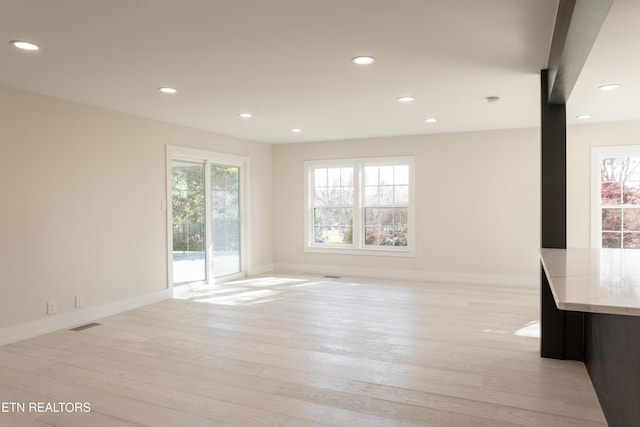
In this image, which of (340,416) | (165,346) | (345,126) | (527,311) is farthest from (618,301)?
(345,126)

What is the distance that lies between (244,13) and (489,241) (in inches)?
208

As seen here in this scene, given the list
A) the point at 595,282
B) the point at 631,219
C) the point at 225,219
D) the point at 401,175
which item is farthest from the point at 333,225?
the point at 595,282

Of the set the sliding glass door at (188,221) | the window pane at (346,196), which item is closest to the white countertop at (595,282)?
the sliding glass door at (188,221)

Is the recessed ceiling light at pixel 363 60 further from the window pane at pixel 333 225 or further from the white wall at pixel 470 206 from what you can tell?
the window pane at pixel 333 225

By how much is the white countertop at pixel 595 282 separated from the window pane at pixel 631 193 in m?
3.58

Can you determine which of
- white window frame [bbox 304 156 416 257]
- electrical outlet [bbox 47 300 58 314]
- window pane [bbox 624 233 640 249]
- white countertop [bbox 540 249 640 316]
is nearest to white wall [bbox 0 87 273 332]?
electrical outlet [bbox 47 300 58 314]

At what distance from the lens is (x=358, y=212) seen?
7.45 metres

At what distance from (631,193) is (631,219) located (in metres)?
0.35

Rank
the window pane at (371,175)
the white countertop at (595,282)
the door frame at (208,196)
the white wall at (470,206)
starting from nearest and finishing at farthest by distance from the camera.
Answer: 1. the white countertop at (595,282)
2. the door frame at (208,196)
3. the white wall at (470,206)
4. the window pane at (371,175)

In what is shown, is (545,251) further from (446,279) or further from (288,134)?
(288,134)

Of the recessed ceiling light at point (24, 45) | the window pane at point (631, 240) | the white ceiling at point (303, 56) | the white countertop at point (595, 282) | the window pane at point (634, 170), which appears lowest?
the window pane at point (631, 240)

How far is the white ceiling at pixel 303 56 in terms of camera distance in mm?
2459

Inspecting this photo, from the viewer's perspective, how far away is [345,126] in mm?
6176

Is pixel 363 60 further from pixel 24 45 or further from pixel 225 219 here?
pixel 225 219
